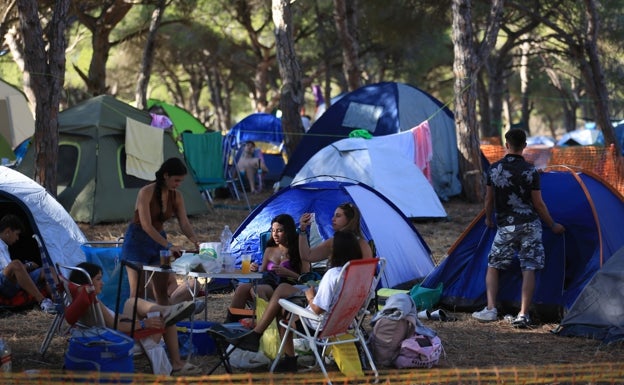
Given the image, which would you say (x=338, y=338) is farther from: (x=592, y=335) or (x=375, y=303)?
(x=592, y=335)

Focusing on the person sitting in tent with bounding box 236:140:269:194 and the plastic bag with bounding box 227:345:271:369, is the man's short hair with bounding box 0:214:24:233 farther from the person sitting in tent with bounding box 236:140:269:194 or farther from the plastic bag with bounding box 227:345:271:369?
the person sitting in tent with bounding box 236:140:269:194

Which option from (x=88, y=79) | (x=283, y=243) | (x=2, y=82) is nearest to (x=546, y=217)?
(x=283, y=243)

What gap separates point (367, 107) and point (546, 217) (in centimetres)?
923

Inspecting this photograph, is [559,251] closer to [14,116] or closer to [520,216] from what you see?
[520,216]

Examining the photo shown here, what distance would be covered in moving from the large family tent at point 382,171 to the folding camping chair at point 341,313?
22.5 feet

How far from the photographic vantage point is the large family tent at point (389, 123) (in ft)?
50.5

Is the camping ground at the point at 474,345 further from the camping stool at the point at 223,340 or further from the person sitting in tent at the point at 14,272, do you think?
the camping stool at the point at 223,340

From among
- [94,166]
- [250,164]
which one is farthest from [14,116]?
[94,166]

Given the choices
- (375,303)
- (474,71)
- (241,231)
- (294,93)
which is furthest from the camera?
(294,93)

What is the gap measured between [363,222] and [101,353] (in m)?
3.94

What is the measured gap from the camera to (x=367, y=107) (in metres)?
15.9

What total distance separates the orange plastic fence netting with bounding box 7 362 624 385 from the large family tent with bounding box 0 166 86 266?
3.03 meters

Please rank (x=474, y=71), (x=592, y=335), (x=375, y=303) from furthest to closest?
(x=474, y=71) < (x=375, y=303) < (x=592, y=335)

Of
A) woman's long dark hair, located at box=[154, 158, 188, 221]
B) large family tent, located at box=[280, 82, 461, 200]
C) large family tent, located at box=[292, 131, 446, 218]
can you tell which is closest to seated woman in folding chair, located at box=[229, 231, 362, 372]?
woman's long dark hair, located at box=[154, 158, 188, 221]
